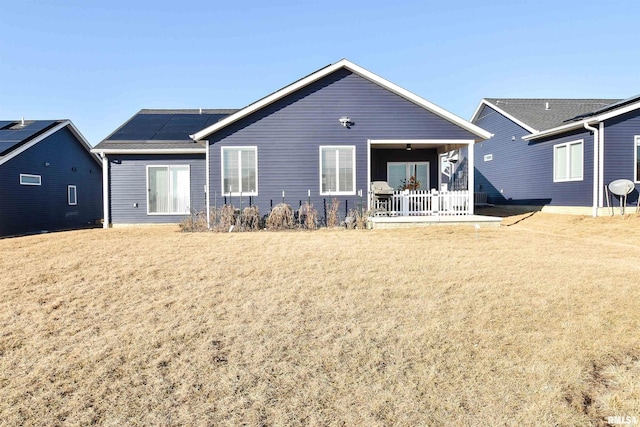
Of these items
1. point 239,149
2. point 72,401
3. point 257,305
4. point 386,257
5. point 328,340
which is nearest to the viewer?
point 72,401

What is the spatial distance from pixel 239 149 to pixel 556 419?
1164 centimetres

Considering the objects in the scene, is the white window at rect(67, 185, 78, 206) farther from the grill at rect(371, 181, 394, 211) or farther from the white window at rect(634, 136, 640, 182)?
the white window at rect(634, 136, 640, 182)

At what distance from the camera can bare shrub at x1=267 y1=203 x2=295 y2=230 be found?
11.9m

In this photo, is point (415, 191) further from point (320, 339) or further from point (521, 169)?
point (320, 339)

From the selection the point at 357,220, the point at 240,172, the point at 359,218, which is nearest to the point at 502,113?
the point at 359,218

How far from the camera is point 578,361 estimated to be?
3465 millimetres

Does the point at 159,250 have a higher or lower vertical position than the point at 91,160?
lower

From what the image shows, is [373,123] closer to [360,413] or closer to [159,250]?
[159,250]

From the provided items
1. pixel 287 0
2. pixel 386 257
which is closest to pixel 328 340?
pixel 386 257

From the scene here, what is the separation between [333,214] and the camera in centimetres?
1248

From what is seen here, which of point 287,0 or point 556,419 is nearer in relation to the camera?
point 556,419

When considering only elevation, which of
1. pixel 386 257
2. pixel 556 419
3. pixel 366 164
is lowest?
pixel 556 419

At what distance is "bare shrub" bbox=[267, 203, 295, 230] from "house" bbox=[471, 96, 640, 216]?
11030mm

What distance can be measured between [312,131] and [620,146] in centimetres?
1110
